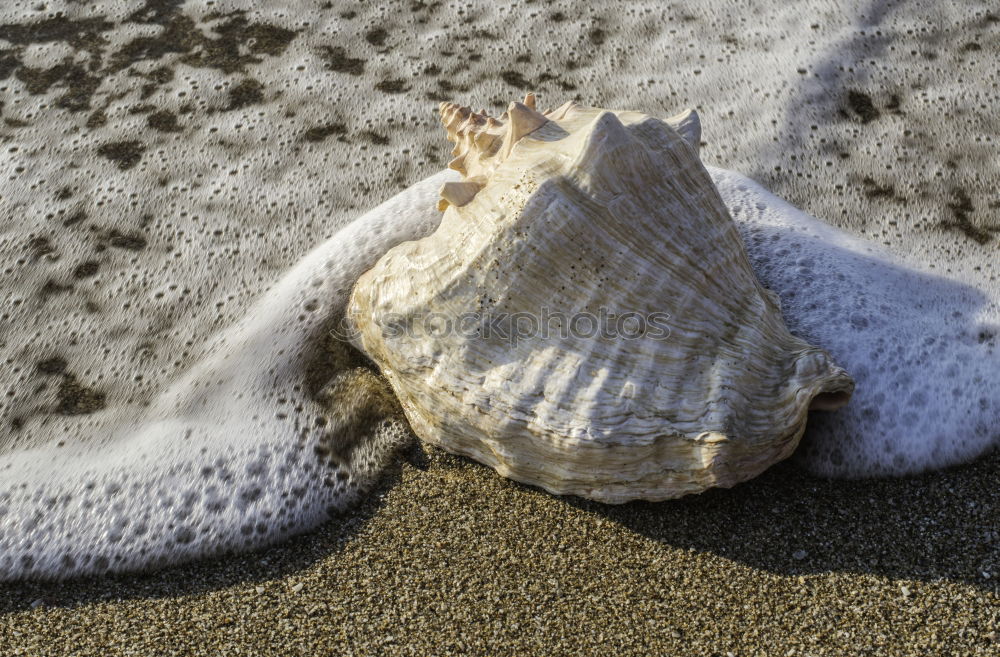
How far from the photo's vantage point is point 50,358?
9.65 feet

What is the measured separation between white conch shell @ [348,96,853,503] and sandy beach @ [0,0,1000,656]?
277 mm

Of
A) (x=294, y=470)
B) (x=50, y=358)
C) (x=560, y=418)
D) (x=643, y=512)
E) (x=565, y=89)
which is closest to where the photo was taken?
(x=560, y=418)

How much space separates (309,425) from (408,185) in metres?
1.31

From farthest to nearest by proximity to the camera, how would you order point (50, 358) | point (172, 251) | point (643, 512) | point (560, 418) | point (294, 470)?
point (172, 251), point (50, 358), point (294, 470), point (643, 512), point (560, 418)

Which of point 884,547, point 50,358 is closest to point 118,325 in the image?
point 50,358

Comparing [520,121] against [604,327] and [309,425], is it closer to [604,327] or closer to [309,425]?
[604,327]

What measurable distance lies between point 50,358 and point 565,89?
2.59 meters

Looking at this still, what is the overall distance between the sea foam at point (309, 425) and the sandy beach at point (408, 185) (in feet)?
0.29

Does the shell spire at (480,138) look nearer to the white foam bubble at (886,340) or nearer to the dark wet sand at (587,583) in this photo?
the dark wet sand at (587,583)

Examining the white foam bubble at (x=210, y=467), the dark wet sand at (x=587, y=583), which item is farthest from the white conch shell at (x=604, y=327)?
the white foam bubble at (x=210, y=467)

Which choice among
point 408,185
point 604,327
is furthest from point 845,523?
point 408,185

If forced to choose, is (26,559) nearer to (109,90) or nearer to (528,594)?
(528,594)

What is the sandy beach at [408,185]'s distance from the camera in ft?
6.81

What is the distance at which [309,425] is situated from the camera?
2611 mm
